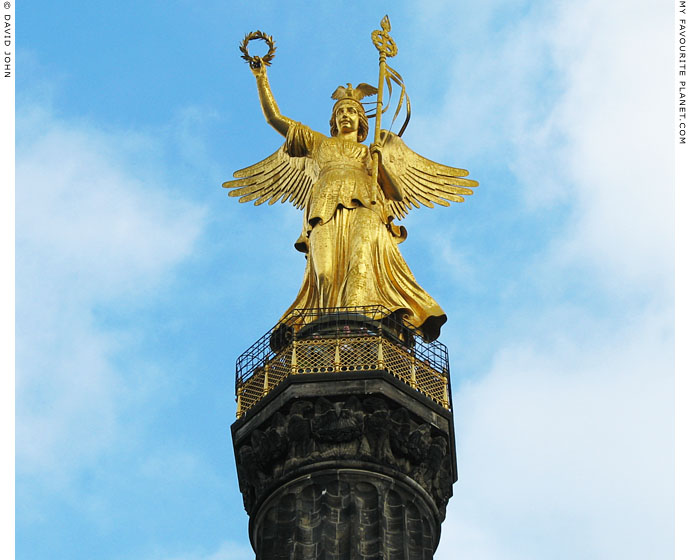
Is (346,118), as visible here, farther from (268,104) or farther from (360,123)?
(268,104)

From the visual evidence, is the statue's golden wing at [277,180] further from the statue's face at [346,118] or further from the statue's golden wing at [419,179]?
the statue's golden wing at [419,179]

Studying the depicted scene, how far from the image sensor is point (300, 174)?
35.4 meters

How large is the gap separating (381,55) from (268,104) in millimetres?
2833

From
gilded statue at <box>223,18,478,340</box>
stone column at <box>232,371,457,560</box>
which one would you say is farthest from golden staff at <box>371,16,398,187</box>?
stone column at <box>232,371,457,560</box>

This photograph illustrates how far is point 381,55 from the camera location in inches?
1377

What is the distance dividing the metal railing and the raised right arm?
21.0ft

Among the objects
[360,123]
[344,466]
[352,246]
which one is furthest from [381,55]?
[344,466]

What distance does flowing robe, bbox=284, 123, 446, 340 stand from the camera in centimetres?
3088

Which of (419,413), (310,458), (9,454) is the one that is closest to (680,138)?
(419,413)

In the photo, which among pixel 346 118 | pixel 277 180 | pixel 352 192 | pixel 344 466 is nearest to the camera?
pixel 344 466

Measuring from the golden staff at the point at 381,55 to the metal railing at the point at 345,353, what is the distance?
14.2ft

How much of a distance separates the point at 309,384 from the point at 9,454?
676cm

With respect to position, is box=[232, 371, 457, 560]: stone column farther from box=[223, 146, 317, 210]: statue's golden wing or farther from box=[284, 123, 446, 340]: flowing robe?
box=[223, 146, 317, 210]: statue's golden wing

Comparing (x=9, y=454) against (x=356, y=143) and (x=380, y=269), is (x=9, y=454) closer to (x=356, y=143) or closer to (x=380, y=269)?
(x=380, y=269)
